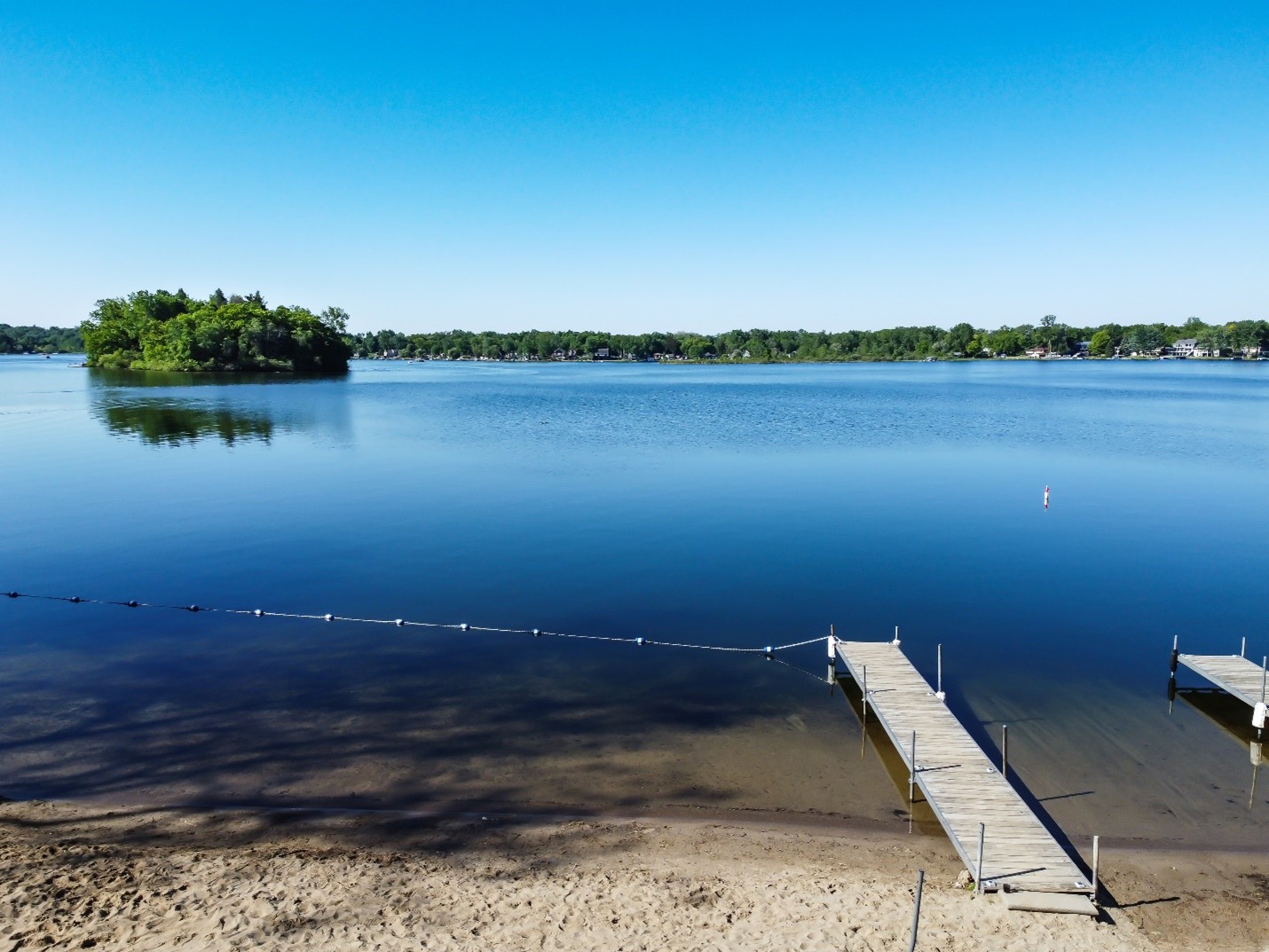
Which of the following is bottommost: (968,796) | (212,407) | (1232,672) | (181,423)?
(968,796)

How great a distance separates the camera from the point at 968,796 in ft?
39.1

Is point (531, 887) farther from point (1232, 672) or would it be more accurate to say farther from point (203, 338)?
point (203, 338)

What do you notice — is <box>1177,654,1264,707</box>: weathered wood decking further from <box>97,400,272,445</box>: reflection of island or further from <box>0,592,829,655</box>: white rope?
<box>97,400,272,445</box>: reflection of island

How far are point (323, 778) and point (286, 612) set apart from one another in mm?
8879

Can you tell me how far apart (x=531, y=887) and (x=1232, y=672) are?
15.6 m

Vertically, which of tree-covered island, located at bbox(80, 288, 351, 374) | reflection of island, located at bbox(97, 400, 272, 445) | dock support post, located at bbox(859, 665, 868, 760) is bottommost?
dock support post, located at bbox(859, 665, 868, 760)

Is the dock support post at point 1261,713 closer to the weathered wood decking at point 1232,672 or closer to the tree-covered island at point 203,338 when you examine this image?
the weathered wood decking at point 1232,672

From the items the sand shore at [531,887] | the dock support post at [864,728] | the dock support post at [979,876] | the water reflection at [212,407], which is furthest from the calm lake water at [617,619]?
the water reflection at [212,407]

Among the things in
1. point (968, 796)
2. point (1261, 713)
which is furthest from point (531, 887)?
point (1261, 713)

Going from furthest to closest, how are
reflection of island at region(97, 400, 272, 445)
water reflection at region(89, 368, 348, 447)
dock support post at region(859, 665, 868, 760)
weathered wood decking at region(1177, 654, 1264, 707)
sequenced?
water reflection at region(89, 368, 348, 447) → reflection of island at region(97, 400, 272, 445) → weathered wood decking at region(1177, 654, 1264, 707) → dock support post at region(859, 665, 868, 760)

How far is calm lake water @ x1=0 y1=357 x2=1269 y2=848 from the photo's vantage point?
1324 cm

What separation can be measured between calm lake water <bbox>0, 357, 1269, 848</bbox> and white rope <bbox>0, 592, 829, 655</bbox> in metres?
0.34

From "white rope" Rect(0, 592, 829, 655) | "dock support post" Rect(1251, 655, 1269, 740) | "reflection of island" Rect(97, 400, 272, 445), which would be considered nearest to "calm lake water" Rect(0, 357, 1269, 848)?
"white rope" Rect(0, 592, 829, 655)

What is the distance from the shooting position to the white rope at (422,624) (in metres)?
18.6
